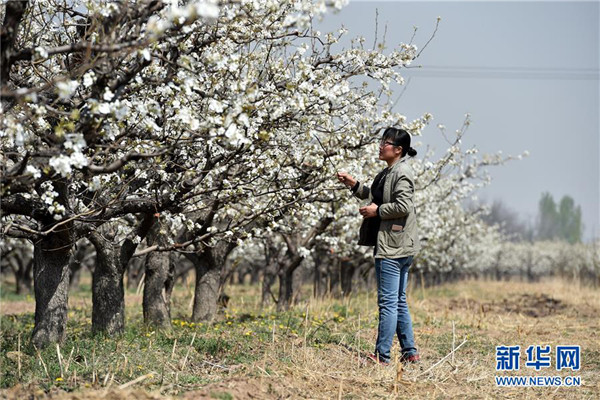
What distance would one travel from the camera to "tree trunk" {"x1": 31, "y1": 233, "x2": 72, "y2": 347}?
700 cm

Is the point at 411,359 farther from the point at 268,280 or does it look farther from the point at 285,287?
the point at 268,280

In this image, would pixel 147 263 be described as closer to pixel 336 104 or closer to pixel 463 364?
pixel 336 104

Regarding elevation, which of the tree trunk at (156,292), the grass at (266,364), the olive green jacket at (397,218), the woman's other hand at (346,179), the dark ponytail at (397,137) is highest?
the dark ponytail at (397,137)

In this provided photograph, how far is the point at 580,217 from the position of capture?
5044 inches

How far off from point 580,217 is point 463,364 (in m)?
133

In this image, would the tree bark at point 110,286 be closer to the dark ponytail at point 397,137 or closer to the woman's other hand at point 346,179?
the woman's other hand at point 346,179

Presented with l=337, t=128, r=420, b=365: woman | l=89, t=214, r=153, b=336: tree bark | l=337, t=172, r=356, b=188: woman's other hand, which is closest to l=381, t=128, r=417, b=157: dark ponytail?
l=337, t=128, r=420, b=365: woman

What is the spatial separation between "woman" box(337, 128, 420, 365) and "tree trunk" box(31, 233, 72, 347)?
3.25 meters

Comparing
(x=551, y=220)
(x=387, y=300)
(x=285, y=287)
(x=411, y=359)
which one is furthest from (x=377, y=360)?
(x=551, y=220)

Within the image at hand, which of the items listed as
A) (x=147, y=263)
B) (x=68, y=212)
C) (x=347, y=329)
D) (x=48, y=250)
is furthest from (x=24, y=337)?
(x=347, y=329)

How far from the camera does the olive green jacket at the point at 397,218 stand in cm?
607

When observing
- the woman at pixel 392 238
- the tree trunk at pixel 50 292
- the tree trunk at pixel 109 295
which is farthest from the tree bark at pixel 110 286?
the woman at pixel 392 238

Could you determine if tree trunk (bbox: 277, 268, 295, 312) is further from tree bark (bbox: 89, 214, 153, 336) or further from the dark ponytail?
the dark ponytail

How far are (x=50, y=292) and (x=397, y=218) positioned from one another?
3.89 meters
